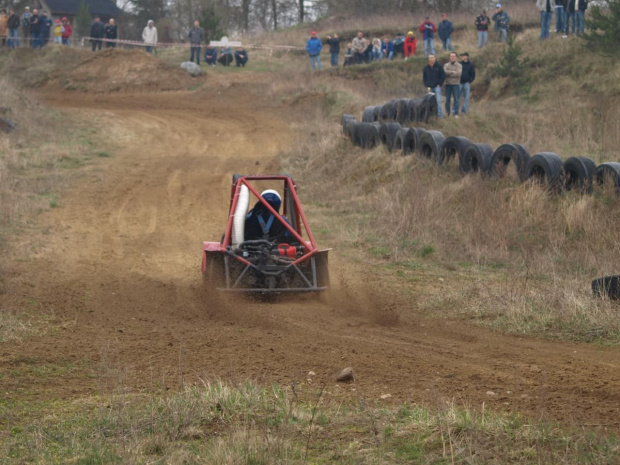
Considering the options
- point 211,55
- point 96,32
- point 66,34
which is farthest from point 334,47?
point 66,34

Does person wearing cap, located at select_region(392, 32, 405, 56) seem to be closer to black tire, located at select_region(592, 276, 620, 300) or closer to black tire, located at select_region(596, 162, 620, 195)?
black tire, located at select_region(596, 162, 620, 195)

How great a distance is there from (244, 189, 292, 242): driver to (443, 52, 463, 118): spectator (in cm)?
1133

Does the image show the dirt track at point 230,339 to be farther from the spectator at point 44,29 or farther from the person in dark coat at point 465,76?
the spectator at point 44,29

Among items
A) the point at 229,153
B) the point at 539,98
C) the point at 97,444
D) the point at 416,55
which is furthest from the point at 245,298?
the point at 416,55

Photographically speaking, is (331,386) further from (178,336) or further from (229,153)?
(229,153)

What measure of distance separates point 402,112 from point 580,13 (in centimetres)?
1108

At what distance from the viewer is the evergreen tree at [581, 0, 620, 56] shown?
77.6 feet

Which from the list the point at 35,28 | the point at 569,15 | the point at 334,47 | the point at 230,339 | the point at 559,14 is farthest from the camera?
the point at 35,28

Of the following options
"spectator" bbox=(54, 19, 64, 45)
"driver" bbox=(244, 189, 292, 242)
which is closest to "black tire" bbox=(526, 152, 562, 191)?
"driver" bbox=(244, 189, 292, 242)

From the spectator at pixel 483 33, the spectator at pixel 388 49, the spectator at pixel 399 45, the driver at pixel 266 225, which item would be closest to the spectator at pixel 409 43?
the spectator at pixel 399 45

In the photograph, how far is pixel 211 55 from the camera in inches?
1426

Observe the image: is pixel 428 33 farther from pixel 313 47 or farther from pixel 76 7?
pixel 76 7

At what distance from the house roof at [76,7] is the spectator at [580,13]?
135ft

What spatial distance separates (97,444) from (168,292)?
508cm
